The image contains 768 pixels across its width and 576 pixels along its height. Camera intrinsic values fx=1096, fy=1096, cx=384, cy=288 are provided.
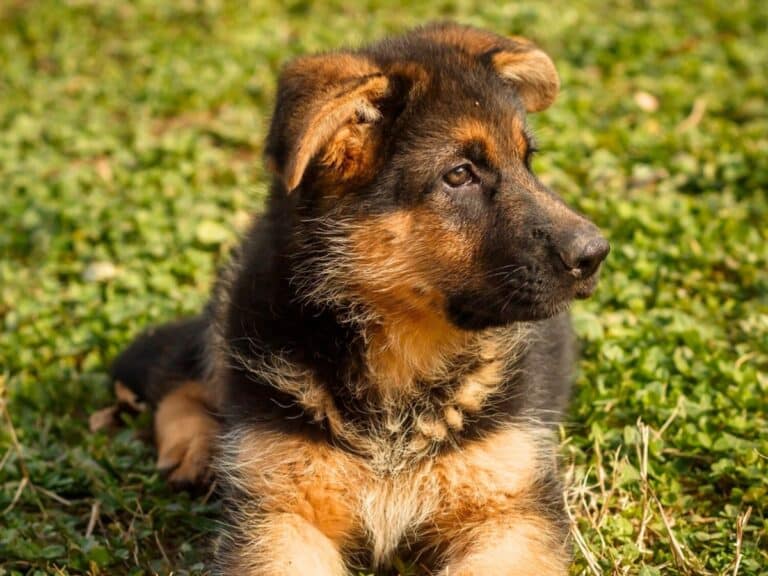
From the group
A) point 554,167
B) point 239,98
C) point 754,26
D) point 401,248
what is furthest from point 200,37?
point 401,248

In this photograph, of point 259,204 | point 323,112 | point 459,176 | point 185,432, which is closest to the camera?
point 323,112

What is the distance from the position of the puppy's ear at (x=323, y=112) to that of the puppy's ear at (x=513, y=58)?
23.9 inches

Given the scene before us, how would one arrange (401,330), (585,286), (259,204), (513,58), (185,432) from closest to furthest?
(585,286) → (401,330) → (513,58) → (185,432) → (259,204)

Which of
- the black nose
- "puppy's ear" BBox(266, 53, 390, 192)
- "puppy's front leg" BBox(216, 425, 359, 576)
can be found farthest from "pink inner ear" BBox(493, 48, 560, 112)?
"puppy's front leg" BBox(216, 425, 359, 576)

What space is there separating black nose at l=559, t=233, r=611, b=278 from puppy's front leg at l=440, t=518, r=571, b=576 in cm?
100

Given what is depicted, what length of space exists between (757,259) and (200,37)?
19.6 feet

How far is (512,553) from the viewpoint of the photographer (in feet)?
Result: 13.5

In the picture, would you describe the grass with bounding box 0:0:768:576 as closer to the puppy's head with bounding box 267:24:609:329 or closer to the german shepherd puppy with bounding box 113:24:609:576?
the german shepherd puppy with bounding box 113:24:609:576

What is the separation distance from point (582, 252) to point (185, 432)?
2233mm

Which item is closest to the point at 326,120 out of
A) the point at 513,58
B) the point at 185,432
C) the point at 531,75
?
the point at 513,58

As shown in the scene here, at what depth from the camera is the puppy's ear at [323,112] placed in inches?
150

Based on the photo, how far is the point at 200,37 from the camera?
1026 centimetres

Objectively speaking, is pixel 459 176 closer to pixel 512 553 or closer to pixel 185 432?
pixel 512 553

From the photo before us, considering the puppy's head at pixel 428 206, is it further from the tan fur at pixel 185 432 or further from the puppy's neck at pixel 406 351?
the tan fur at pixel 185 432
